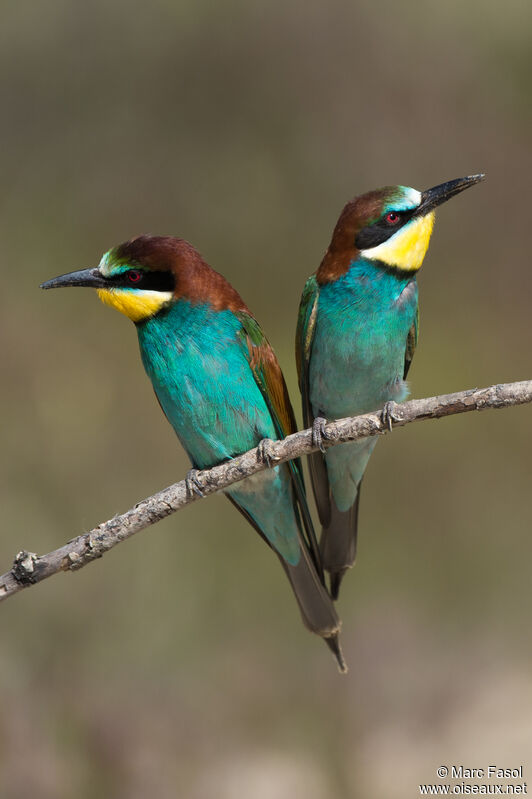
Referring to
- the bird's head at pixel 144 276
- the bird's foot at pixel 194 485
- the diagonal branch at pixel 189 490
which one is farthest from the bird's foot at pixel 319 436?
the bird's head at pixel 144 276

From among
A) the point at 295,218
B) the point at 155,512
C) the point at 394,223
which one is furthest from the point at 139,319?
the point at 295,218

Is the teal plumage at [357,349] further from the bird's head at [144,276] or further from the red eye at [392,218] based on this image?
the bird's head at [144,276]

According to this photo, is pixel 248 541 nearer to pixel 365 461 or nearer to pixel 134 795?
pixel 134 795

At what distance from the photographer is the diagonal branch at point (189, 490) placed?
1.43 metres

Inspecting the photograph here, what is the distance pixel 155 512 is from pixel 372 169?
2256 mm

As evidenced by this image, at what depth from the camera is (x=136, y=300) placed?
176 centimetres

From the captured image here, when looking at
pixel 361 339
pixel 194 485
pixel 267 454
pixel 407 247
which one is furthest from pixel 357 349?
pixel 194 485

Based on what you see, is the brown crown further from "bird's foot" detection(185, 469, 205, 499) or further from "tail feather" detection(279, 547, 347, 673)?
"tail feather" detection(279, 547, 347, 673)

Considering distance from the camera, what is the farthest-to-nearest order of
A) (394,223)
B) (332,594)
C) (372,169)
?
(372,169)
(332,594)
(394,223)

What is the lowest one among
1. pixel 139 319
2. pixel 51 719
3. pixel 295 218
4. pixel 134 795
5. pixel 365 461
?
pixel 134 795

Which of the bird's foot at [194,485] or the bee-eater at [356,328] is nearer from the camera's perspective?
the bird's foot at [194,485]

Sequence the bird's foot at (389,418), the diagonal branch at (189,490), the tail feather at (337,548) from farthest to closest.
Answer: the tail feather at (337,548), the bird's foot at (389,418), the diagonal branch at (189,490)

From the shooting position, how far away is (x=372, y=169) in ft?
11.4

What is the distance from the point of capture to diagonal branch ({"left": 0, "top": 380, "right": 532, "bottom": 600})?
4.69 feet
